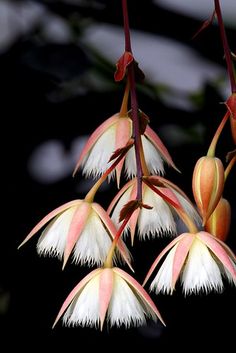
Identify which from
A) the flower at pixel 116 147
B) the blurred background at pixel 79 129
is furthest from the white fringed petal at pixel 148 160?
the blurred background at pixel 79 129

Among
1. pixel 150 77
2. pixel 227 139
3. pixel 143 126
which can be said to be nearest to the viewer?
pixel 143 126

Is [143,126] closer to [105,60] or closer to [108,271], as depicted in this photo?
[108,271]

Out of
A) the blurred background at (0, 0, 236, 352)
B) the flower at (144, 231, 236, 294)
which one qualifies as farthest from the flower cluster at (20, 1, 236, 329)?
the blurred background at (0, 0, 236, 352)

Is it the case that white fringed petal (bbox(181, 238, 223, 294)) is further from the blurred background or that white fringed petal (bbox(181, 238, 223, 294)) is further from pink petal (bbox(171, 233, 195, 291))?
the blurred background

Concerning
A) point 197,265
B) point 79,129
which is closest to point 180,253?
point 197,265

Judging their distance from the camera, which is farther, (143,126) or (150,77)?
(150,77)

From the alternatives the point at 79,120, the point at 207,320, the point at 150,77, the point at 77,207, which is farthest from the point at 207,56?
the point at 77,207

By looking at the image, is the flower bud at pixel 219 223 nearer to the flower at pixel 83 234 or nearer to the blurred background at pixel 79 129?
the flower at pixel 83 234
